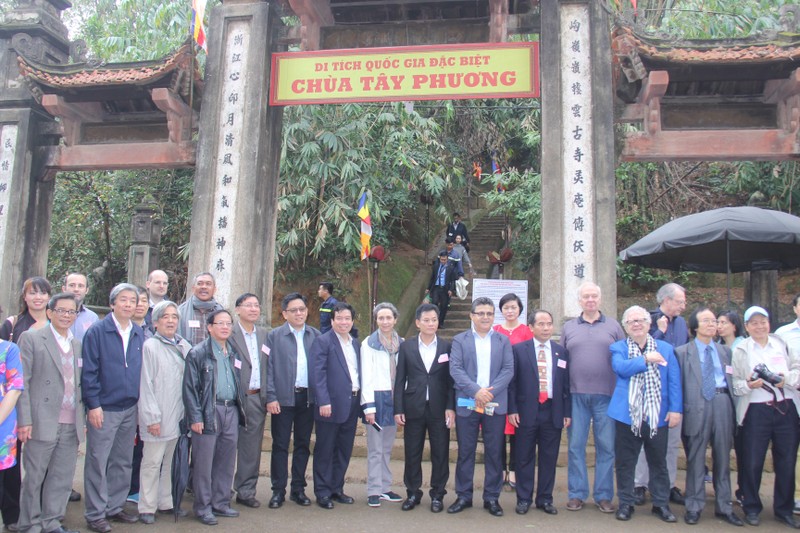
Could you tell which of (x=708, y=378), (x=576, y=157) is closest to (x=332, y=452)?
(x=708, y=378)

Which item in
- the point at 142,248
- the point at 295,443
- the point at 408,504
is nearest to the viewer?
the point at 408,504

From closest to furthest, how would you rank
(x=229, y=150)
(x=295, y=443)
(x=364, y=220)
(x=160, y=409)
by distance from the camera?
(x=160, y=409) < (x=295, y=443) < (x=229, y=150) < (x=364, y=220)

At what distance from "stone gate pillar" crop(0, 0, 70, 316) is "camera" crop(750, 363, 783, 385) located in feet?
26.0

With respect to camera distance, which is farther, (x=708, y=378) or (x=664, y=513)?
(x=708, y=378)

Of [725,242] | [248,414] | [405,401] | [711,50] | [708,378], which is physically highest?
[711,50]

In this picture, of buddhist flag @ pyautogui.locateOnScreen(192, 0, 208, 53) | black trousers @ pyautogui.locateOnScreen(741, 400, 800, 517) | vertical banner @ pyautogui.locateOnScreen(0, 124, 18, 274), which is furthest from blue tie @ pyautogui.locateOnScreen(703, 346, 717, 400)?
vertical banner @ pyautogui.locateOnScreen(0, 124, 18, 274)

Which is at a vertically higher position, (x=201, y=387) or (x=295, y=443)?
(x=201, y=387)

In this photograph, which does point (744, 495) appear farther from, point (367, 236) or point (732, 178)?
point (732, 178)

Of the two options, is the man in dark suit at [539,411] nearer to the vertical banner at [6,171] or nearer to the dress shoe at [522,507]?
the dress shoe at [522,507]

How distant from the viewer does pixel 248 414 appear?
4.79m

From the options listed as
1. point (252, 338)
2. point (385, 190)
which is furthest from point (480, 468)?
point (385, 190)

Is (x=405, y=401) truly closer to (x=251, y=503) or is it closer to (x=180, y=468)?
(x=251, y=503)

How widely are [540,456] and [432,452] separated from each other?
800mm

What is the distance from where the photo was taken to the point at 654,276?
42.6 feet
